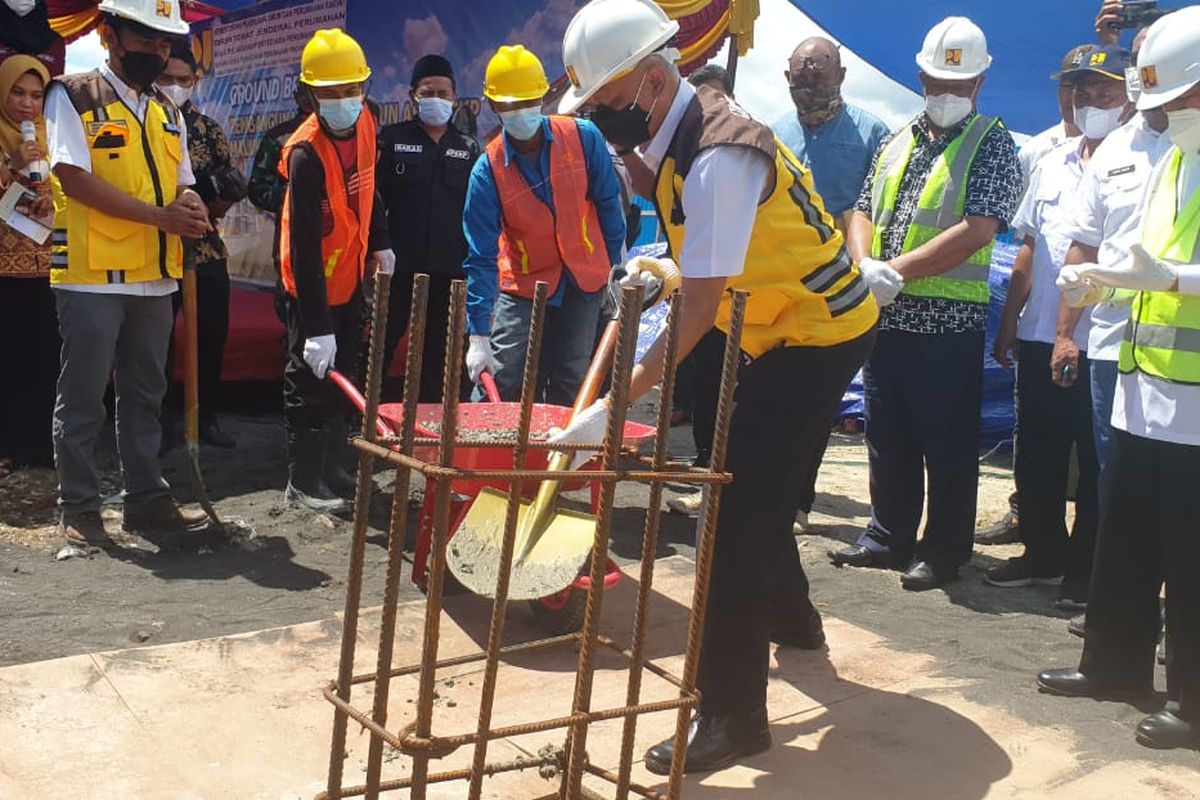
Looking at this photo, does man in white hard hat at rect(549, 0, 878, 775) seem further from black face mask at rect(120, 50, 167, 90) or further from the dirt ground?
black face mask at rect(120, 50, 167, 90)

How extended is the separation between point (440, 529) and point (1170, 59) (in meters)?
2.36

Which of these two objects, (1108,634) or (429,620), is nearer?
(429,620)

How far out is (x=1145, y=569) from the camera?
3434 millimetres

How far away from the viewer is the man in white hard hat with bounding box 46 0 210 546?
438cm

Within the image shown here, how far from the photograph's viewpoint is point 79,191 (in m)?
4.34

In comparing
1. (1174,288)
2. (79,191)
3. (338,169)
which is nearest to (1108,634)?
(1174,288)

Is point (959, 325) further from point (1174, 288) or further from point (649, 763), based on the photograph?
point (649, 763)

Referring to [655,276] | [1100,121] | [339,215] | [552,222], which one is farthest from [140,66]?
[1100,121]

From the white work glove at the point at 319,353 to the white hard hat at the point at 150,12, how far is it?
1.25 m

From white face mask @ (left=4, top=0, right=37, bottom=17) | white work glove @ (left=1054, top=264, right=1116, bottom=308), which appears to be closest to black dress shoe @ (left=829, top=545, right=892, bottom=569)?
white work glove @ (left=1054, top=264, right=1116, bottom=308)

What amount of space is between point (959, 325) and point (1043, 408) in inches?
19.5

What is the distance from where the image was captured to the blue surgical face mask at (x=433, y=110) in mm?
5887

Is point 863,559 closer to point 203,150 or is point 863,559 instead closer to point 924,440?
point 924,440

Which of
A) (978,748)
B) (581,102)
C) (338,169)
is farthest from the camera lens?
(338,169)
